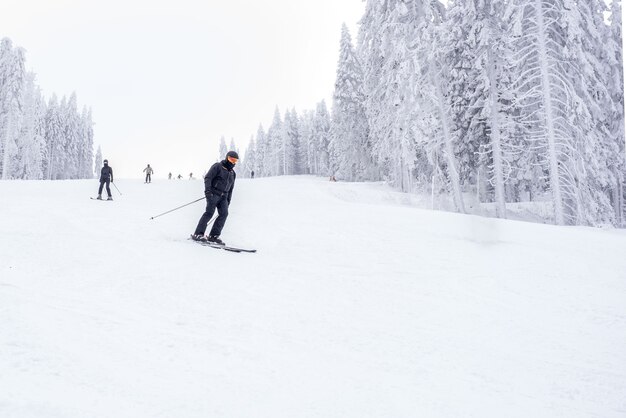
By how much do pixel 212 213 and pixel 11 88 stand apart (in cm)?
5409

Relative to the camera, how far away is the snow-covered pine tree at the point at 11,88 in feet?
155

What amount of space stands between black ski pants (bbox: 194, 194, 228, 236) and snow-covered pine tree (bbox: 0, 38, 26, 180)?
51.4 metres

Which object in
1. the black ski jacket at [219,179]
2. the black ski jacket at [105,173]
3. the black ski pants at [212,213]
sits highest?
the black ski jacket at [105,173]

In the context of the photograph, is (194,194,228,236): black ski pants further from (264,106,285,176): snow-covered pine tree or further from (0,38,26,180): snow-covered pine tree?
(264,106,285,176): snow-covered pine tree

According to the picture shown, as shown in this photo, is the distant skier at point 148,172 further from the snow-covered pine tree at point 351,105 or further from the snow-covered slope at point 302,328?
the snow-covered pine tree at point 351,105

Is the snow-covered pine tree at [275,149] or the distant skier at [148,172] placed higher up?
the snow-covered pine tree at [275,149]

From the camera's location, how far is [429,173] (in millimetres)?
34188

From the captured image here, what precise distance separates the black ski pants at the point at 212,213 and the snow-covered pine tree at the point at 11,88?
2024 inches

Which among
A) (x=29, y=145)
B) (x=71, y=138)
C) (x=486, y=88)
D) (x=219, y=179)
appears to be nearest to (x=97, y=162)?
(x=71, y=138)

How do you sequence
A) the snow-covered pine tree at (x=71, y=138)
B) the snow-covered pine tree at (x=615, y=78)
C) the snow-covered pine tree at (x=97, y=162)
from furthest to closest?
the snow-covered pine tree at (x=97, y=162), the snow-covered pine tree at (x=71, y=138), the snow-covered pine tree at (x=615, y=78)

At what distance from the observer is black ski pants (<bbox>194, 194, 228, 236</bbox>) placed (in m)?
8.41

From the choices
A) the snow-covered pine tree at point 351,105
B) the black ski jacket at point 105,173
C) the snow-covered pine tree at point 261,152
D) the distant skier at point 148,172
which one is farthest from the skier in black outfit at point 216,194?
the snow-covered pine tree at point 261,152

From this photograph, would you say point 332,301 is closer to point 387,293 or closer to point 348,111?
point 387,293

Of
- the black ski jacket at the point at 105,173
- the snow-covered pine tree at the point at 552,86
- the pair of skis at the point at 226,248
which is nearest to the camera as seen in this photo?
the pair of skis at the point at 226,248
